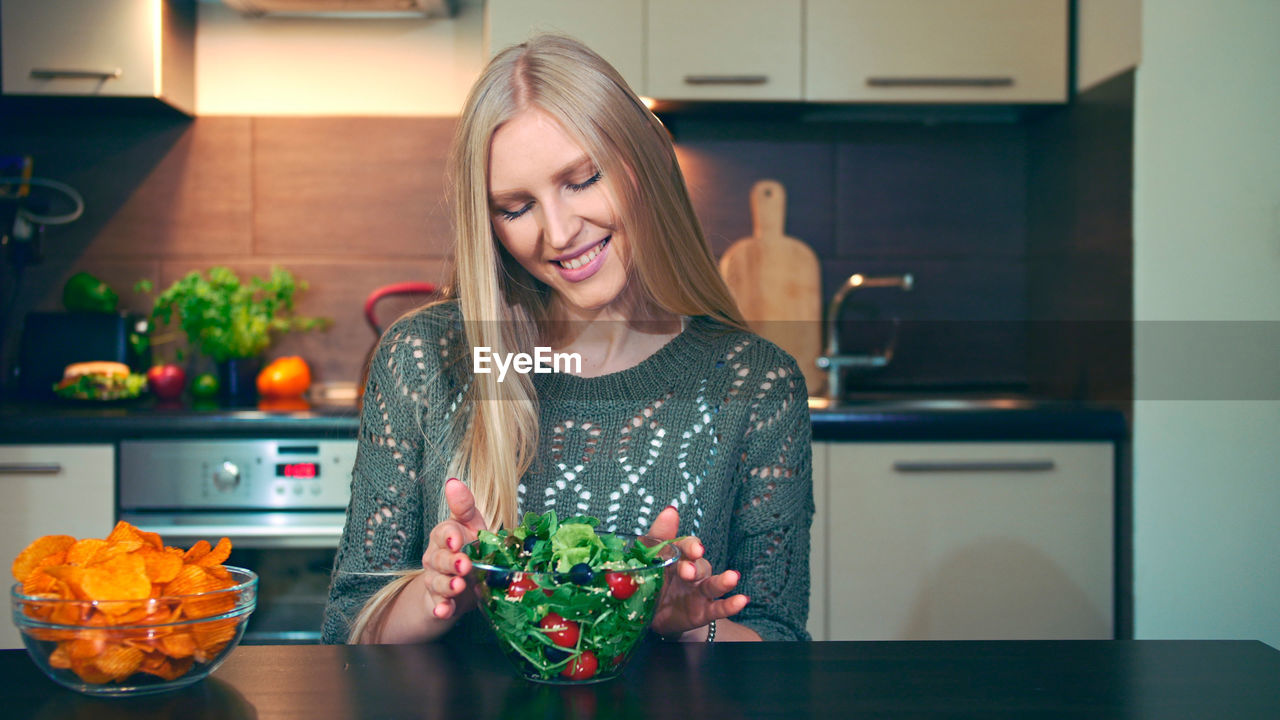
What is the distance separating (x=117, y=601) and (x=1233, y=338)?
2.06 m

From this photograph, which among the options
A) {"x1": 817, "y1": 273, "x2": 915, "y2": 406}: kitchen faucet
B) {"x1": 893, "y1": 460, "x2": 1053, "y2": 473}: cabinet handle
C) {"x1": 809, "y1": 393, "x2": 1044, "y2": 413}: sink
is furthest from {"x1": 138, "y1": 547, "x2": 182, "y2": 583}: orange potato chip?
{"x1": 817, "y1": 273, "x2": 915, "y2": 406}: kitchen faucet

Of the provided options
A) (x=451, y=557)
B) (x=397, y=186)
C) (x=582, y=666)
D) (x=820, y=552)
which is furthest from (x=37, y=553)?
(x=397, y=186)

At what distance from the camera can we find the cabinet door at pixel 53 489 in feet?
6.48

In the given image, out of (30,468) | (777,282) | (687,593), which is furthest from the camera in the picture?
(777,282)

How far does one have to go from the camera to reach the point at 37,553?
68 centimetres

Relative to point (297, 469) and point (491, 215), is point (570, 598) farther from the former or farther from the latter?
point (297, 469)

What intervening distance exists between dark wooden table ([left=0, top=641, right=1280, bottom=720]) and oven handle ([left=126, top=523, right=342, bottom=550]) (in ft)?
4.04

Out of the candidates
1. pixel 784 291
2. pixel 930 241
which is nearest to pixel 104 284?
pixel 784 291

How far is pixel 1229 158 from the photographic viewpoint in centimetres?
200

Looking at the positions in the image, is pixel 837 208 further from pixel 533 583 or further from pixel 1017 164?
pixel 533 583

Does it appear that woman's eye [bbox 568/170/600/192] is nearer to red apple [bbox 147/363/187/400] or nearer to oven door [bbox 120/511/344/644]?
oven door [bbox 120/511/344/644]

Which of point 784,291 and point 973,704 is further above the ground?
point 784,291

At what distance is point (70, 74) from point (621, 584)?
2.14 metres

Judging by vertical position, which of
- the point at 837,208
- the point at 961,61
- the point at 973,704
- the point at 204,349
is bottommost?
the point at 973,704
